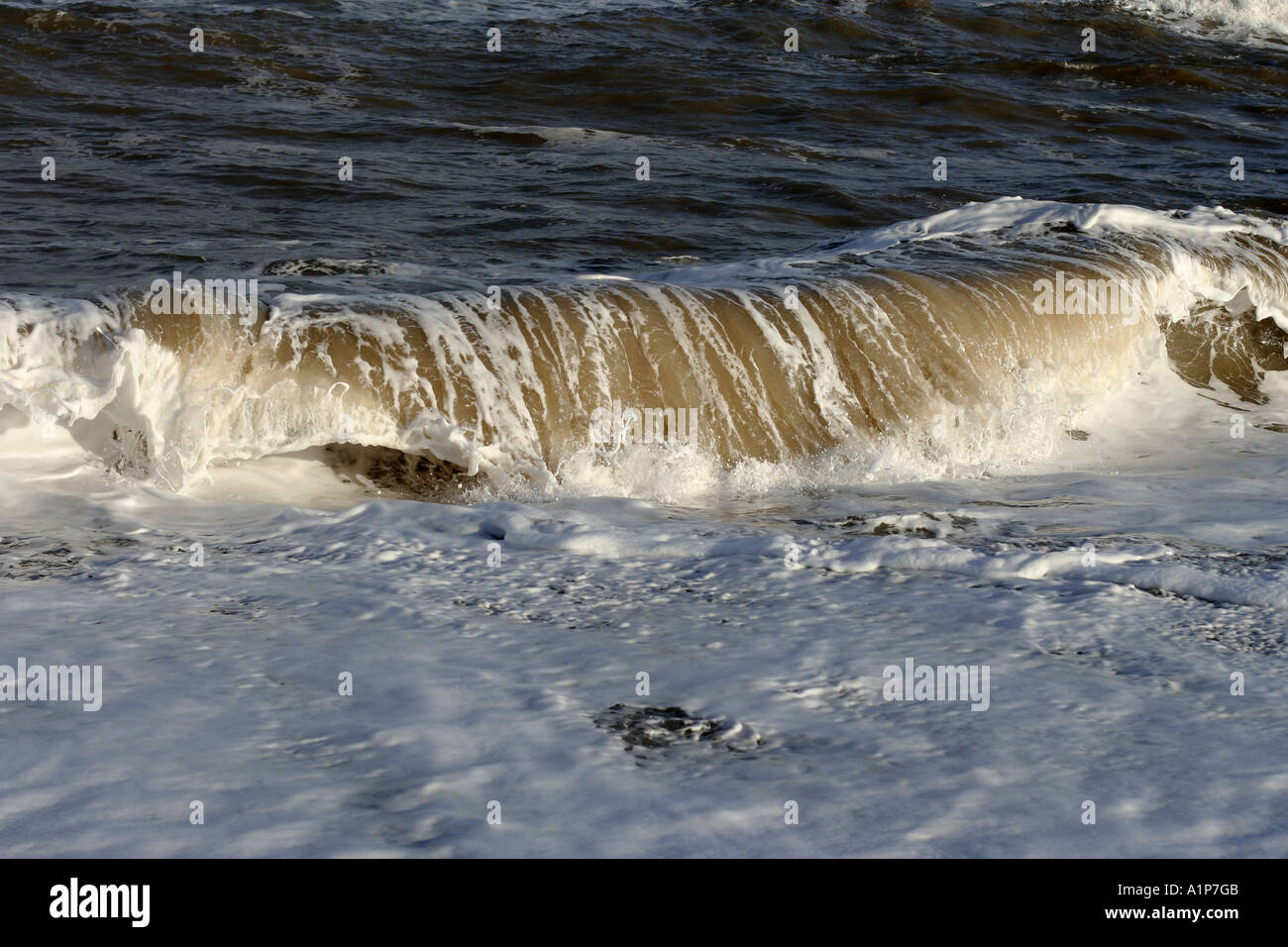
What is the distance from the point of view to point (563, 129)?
465 inches

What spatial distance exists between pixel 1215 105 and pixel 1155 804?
1331 cm

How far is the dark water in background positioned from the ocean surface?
77 mm

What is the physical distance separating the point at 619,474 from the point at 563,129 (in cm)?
680

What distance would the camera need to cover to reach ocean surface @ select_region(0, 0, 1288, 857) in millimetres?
2854

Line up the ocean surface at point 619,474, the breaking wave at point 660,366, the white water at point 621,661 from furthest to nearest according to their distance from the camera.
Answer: the breaking wave at point 660,366, the ocean surface at point 619,474, the white water at point 621,661

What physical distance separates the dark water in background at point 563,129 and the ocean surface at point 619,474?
8 cm

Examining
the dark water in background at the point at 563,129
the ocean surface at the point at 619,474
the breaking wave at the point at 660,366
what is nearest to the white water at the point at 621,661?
the ocean surface at the point at 619,474

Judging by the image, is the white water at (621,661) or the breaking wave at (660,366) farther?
the breaking wave at (660,366)

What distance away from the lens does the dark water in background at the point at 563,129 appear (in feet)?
28.0

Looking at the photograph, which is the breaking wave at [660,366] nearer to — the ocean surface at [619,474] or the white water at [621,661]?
the ocean surface at [619,474]

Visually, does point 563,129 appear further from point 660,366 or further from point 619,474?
point 619,474

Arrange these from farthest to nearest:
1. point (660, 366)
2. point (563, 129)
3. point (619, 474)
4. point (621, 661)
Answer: point (563, 129), point (660, 366), point (619, 474), point (621, 661)

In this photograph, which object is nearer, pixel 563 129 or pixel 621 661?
pixel 621 661

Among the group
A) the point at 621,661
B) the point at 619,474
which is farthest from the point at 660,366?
the point at 621,661
